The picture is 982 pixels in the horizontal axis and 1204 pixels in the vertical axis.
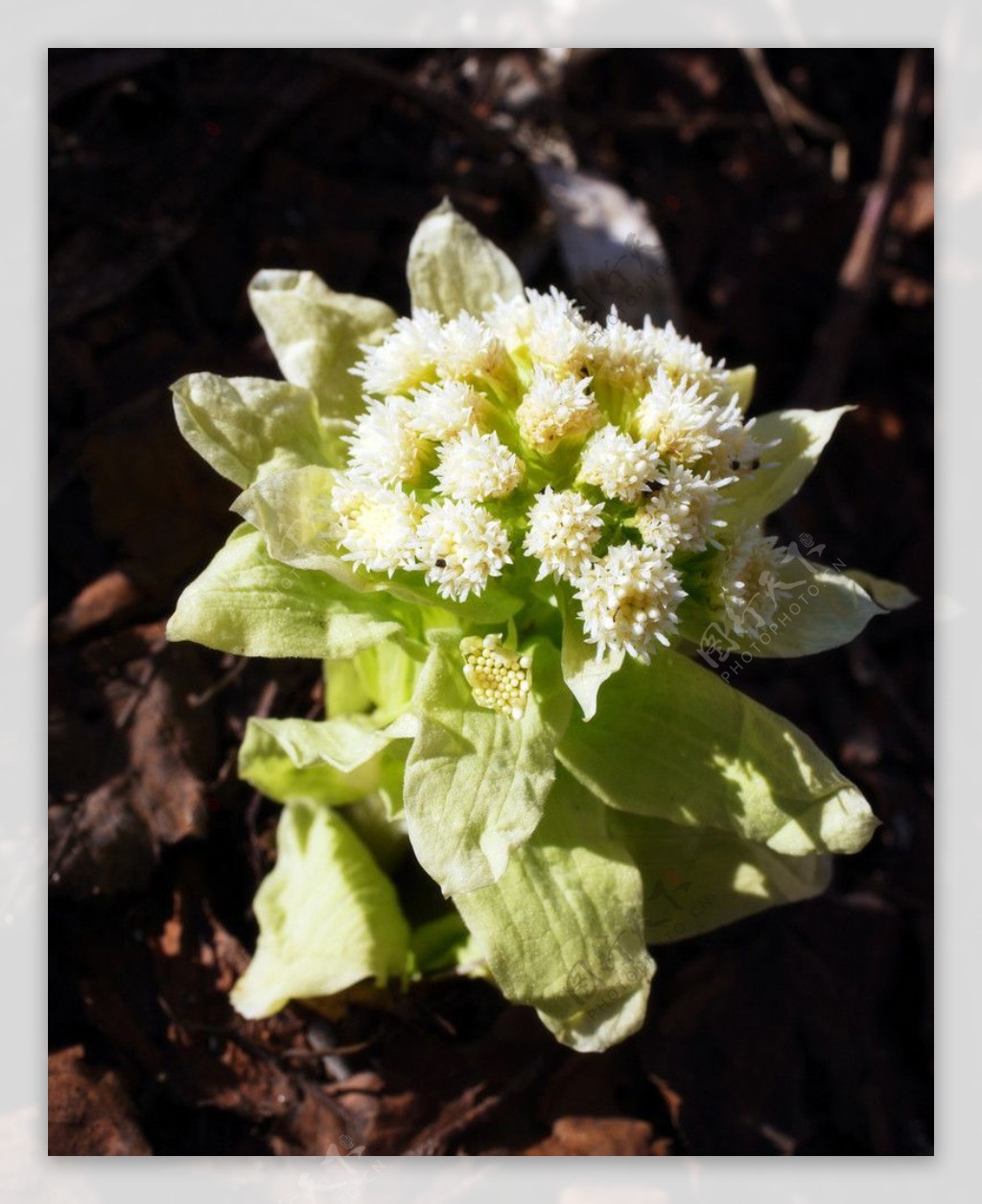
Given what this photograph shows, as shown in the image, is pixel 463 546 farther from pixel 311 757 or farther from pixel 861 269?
pixel 861 269

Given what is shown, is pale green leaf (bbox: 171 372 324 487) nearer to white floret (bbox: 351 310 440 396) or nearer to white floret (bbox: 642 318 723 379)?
white floret (bbox: 351 310 440 396)

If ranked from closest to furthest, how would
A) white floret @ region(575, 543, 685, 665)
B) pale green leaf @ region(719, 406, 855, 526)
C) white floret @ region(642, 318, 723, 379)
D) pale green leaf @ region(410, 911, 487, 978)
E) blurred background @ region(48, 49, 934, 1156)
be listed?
1. white floret @ region(575, 543, 685, 665)
2. white floret @ region(642, 318, 723, 379)
3. pale green leaf @ region(719, 406, 855, 526)
4. pale green leaf @ region(410, 911, 487, 978)
5. blurred background @ region(48, 49, 934, 1156)

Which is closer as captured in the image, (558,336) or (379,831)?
(558,336)

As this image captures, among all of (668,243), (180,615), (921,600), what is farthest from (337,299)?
(921,600)

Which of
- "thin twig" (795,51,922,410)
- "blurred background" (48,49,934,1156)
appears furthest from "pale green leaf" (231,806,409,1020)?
"thin twig" (795,51,922,410)

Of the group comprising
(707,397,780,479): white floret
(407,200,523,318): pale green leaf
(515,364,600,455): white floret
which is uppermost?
(407,200,523,318): pale green leaf

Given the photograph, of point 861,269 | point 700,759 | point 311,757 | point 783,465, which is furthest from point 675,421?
point 861,269

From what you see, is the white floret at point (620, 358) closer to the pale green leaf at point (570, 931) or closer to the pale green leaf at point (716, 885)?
the pale green leaf at point (570, 931)
